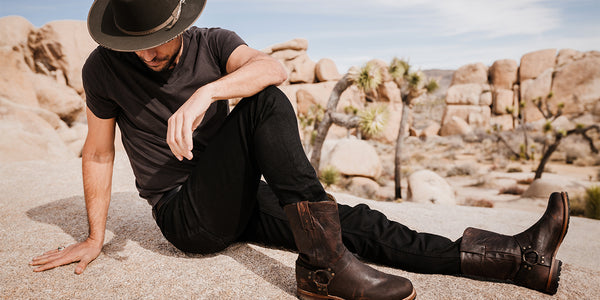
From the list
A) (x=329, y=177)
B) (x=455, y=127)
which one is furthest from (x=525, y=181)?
(x=455, y=127)

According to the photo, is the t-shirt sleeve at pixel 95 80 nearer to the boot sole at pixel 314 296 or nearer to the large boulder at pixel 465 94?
the boot sole at pixel 314 296

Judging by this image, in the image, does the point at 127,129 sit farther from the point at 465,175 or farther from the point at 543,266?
the point at 465,175

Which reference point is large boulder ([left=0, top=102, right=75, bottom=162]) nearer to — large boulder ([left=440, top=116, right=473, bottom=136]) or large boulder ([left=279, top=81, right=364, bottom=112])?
large boulder ([left=279, top=81, right=364, bottom=112])

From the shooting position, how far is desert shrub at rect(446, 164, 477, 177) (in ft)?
52.6

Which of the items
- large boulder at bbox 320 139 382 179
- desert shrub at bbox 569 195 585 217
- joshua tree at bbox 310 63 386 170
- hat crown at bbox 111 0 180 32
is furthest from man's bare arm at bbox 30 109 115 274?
large boulder at bbox 320 139 382 179

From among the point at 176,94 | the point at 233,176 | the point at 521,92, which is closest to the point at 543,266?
the point at 233,176

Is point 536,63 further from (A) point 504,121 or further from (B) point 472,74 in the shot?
(A) point 504,121

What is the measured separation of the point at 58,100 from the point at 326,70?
17.9 meters

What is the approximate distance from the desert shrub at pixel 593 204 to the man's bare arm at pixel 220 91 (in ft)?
30.1

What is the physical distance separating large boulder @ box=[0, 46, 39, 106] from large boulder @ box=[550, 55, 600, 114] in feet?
98.9

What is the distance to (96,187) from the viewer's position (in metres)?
2.07

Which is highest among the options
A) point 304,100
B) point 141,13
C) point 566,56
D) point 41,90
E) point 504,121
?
point 566,56

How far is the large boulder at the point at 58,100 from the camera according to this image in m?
13.9

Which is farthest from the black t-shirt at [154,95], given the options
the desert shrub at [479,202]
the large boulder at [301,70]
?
the large boulder at [301,70]
